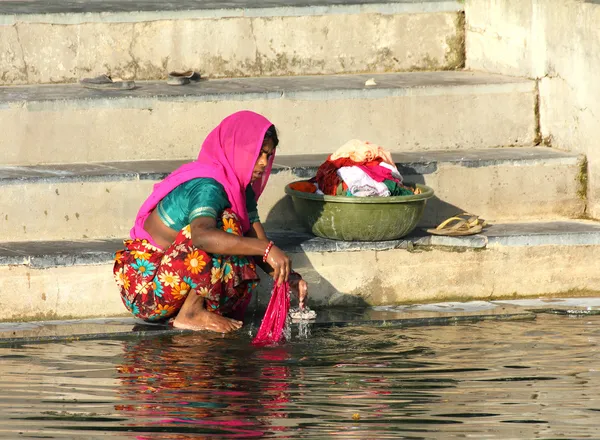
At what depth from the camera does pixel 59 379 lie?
5.55m

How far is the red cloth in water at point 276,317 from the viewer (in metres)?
6.34

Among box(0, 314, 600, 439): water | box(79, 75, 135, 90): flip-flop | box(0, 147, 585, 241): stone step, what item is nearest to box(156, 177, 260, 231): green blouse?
box(0, 314, 600, 439): water

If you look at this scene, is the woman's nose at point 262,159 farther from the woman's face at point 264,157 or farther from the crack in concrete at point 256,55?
the crack in concrete at point 256,55

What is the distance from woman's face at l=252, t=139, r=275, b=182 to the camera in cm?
636

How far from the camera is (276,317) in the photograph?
638cm

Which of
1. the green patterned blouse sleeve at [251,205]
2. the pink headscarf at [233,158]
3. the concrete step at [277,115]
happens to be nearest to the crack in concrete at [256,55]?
the concrete step at [277,115]

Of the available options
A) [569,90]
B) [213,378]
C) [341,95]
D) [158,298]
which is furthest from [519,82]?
[213,378]

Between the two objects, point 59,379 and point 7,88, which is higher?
point 7,88

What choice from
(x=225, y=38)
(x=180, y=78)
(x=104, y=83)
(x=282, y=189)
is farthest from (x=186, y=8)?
(x=282, y=189)

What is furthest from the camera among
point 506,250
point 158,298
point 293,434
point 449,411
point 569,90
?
point 569,90

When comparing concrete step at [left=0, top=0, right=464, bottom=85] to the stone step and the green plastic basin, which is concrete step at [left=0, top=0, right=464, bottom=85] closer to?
the stone step

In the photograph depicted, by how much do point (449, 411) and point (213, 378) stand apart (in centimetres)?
115

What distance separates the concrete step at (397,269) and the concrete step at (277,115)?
91cm

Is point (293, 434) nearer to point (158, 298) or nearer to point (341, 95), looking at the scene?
point (158, 298)
